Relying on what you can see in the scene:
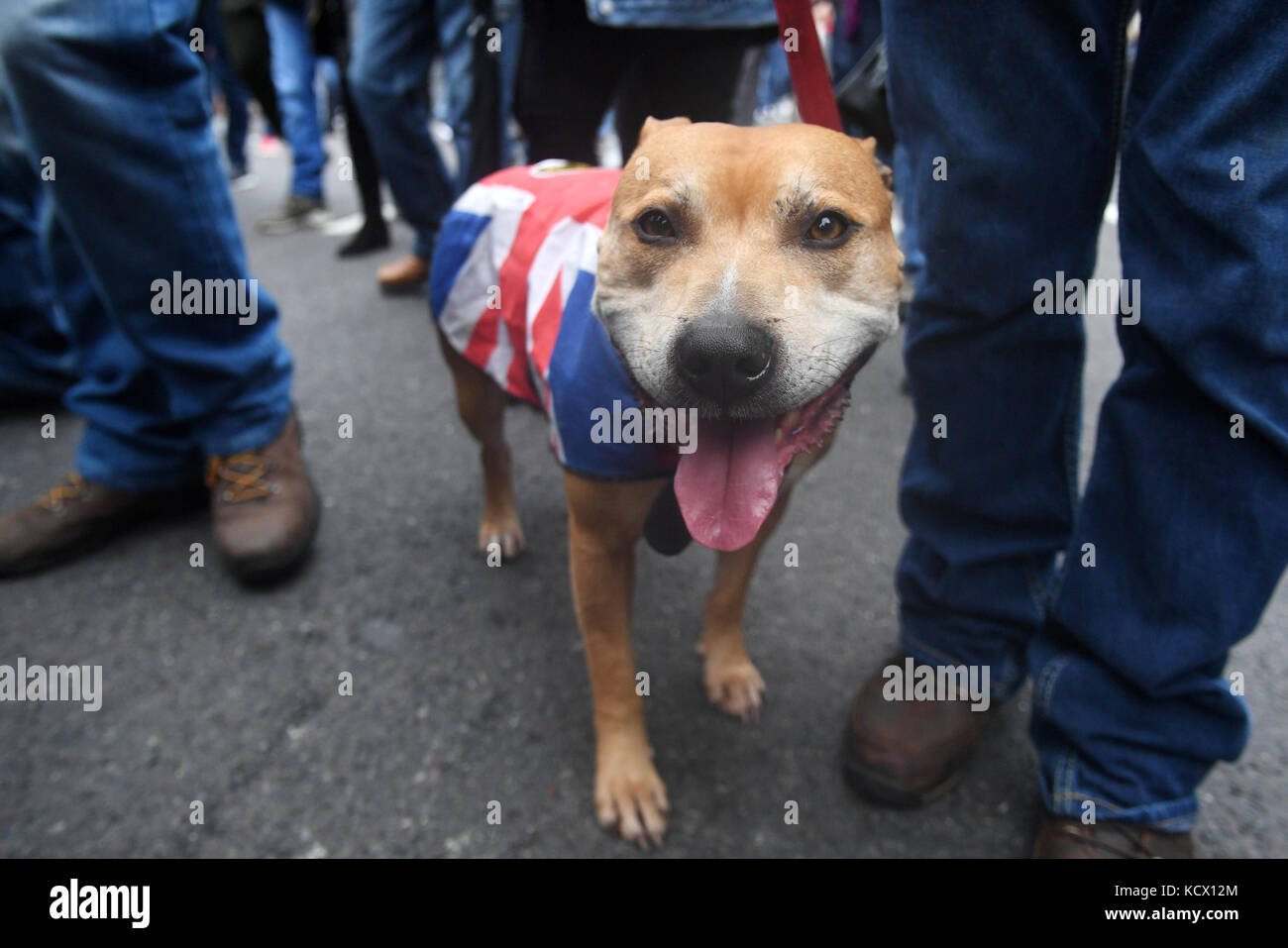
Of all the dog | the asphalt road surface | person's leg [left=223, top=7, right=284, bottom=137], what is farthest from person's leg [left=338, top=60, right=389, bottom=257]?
the dog

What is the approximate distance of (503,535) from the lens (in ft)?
8.37

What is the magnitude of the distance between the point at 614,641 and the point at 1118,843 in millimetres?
1090

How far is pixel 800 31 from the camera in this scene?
130 cm

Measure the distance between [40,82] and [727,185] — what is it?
72.7 inches

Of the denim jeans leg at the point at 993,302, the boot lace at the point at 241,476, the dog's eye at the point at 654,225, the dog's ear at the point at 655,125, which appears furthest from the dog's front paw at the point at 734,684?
the boot lace at the point at 241,476

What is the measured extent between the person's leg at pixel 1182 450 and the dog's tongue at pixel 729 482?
2.38 ft

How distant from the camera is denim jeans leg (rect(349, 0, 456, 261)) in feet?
12.9

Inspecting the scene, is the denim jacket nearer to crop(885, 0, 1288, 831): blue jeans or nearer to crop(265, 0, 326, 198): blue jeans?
crop(885, 0, 1288, 831): blue jeans

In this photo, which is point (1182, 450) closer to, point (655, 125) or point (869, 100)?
point (655, 125)

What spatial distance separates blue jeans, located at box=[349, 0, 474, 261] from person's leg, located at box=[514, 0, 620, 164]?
107 cm

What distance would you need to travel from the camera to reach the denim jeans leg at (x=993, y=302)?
4.71 feet
